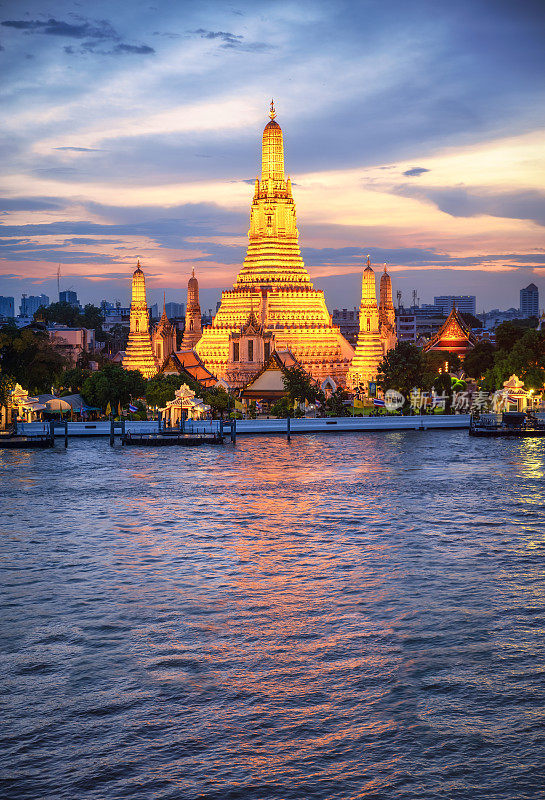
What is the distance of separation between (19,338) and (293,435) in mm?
25238

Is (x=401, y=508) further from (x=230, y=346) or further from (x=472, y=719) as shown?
(x=230, y=346)

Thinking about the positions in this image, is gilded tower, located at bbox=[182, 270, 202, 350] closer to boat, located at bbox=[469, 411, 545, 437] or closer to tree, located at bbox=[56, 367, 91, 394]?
tree, located at bbox=[56, 367, 91, 394]

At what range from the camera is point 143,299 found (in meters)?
111

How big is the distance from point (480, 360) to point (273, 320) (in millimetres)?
24204

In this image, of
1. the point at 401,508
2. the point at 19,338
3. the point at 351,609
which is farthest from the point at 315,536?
the point at 19,338

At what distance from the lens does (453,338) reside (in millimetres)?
144750

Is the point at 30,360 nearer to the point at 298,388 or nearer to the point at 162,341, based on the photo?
the point at 298,388

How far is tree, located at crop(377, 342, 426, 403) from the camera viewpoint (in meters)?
88.8

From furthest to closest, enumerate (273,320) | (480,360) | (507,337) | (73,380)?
1. (480,360)
2. (273,320)
3. (507,337)
4. (73,380)

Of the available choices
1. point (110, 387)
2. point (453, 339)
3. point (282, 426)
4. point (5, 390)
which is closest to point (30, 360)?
point (110, 387)

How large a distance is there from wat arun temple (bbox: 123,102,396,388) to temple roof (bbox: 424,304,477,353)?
98.6 ft

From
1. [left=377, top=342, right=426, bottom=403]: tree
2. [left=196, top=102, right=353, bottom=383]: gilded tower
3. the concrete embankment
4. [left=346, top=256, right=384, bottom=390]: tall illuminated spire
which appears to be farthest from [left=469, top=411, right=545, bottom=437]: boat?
[left=196, top=102, right=353, bottom=383]: gilded tower

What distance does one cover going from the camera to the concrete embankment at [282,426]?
7675 cm

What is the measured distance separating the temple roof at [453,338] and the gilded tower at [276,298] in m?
36.6
